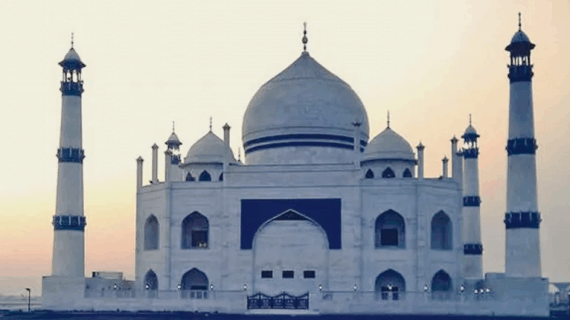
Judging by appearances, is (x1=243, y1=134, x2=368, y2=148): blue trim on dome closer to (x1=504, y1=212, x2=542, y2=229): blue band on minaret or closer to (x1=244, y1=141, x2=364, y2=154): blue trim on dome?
(x1=244, y1=141, x2=364, y2=154): blue trim on dome

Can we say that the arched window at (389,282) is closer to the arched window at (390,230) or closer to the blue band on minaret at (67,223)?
the arched window at (390,230)

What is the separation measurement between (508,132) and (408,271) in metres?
9.72

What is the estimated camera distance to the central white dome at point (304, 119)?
182ft

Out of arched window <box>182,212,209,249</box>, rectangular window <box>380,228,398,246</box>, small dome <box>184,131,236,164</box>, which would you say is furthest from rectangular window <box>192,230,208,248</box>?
rectangular window <box>380,228,398,246</box>

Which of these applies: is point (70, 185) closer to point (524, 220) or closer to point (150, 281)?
point (150, 281)

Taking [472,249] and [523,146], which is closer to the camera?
[523,146]

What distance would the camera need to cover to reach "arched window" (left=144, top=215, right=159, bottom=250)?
53750 millimetres

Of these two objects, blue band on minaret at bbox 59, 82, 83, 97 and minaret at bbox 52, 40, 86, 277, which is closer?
minaret at bbox 52, 40, 86, 277

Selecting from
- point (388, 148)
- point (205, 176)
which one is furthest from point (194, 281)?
point (388, 148)

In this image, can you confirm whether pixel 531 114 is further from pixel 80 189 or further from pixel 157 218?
pixel 80 189

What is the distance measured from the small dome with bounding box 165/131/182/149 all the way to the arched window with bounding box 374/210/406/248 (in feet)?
66.2

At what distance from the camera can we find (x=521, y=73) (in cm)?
4953

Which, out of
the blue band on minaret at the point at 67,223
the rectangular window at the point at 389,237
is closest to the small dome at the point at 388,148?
the rectangular window at the point at 389,237

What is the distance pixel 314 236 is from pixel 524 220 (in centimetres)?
1169
